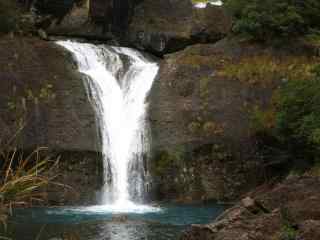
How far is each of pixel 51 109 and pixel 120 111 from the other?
3498 mm

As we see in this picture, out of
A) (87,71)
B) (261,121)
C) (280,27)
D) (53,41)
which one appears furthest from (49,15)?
(261,121)

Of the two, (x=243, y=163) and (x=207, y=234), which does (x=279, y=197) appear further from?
(x=243, y=163)

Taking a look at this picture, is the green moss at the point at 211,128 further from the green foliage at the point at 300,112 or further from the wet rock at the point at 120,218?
the wet rock at the point at 120,218

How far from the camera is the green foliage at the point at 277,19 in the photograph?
33.8 meters

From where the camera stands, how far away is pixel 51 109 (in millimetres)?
28297

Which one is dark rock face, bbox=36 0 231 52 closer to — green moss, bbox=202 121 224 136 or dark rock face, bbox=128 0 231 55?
dark rock face, bbox=128 0 231 55

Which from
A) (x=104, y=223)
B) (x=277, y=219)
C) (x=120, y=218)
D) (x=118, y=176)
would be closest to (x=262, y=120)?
(x=118, y=176)

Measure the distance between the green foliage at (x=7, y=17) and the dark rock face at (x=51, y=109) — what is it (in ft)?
3.95

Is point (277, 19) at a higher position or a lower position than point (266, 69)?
higher

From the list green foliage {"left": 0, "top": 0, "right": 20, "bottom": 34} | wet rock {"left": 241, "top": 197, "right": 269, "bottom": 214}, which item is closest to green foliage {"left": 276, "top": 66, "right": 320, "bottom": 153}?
wet rock {"left": 241, "top": 197, "right": 269, "bottom": 214}

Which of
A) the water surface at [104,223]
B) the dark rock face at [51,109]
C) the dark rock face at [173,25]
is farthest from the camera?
the dark rock face at [173,25]

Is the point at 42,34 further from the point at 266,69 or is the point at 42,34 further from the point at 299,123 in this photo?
the point at 299,123

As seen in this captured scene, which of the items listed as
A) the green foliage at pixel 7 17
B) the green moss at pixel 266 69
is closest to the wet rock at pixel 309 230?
the green moss at pixel 266 69

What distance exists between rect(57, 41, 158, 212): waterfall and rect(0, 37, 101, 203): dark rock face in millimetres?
621
